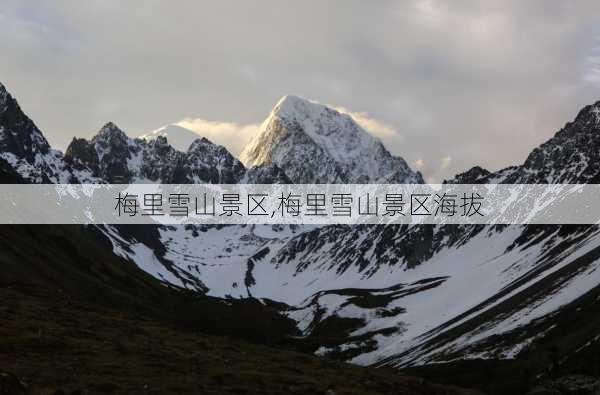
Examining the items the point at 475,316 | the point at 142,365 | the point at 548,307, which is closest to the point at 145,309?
the point at 475,316

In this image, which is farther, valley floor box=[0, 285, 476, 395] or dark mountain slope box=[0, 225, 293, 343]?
dark mountain slope box=[0, 225, 293, 343]

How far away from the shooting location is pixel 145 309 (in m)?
147

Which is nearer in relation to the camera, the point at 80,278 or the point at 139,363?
the point at 139,363

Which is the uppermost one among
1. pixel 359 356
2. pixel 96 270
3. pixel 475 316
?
pixel 96 270

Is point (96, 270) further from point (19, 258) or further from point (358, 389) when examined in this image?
point (358, 389)

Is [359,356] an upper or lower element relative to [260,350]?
lower

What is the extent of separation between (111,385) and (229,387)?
8896 millimetres

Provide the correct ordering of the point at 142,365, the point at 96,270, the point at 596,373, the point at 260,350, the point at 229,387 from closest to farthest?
1. the point at 229,387
2. the point at 142,365
3. the point at 596,373
4. the point at 260,350
5. the point at 96,270

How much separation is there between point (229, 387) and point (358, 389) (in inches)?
476

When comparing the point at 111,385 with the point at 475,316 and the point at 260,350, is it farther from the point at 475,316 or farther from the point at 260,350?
the point at 475,316

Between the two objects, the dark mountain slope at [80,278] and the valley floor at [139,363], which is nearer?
the valley floor at [139,363]

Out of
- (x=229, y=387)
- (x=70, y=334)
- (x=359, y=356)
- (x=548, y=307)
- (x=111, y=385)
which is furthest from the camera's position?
(x=359, y=356)

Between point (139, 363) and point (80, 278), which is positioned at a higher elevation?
point (80, 278)

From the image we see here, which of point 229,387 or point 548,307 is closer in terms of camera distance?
point 229,387
